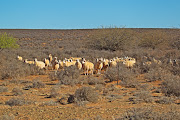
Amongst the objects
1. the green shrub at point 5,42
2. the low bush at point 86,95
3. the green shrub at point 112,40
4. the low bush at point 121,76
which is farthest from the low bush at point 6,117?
the green shrub at point 112,40

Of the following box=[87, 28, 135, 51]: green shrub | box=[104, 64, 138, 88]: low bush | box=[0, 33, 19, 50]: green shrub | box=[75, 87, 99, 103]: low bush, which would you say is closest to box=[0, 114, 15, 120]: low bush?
box=[75, 87, 99, 103]: low bush

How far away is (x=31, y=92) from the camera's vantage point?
10.2m

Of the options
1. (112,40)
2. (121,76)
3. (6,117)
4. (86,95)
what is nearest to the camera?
(6,117)

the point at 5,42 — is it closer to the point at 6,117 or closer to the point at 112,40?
the point at 112,40

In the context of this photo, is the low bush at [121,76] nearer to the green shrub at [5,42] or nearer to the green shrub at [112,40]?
the green shrub at [5,42]

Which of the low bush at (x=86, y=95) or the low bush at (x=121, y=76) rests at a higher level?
the low bush at (x=121, y=76)

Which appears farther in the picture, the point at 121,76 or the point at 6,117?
the point at 121,76

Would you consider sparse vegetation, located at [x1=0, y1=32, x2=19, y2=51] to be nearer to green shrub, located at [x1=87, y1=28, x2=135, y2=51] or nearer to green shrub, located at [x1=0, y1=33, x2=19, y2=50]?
green shrub, located at [x1=0, y1=33, x2=19, y2=50]

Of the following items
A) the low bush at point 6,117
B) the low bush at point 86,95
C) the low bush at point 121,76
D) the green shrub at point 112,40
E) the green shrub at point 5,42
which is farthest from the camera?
the green shrub at point 112,40

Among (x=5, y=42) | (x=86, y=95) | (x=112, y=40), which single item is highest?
(x=112, y=40)

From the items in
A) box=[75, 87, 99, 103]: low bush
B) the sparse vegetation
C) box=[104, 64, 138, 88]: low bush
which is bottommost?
box=[75, 87, 99, 103]: low bush

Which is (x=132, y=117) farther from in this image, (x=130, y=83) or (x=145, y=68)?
(x=145, y=68)

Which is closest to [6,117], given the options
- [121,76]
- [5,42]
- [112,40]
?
[121,76]

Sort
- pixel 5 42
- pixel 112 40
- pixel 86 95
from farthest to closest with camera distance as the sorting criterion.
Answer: pixel 112 40
pixel 5 42
pixel 86 95
